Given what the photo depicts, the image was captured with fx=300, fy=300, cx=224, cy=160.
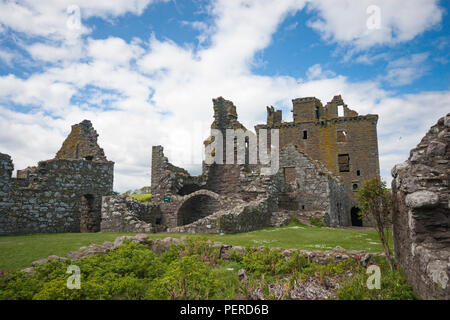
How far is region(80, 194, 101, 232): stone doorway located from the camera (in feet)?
54.9

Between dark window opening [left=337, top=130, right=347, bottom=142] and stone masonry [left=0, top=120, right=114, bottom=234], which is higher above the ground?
dark window opening [left=337, top=130, right=347, bottom=142]

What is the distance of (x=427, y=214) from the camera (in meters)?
5.29

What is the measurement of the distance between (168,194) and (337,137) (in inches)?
1278

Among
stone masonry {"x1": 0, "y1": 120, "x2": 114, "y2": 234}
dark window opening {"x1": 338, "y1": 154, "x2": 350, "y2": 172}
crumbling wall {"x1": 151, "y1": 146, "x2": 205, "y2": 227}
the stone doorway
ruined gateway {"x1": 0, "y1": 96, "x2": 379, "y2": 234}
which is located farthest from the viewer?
dark window opening {"x1": 338, "y1": 154, "x2": 350, "y2": 172}

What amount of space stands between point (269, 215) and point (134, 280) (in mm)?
12085

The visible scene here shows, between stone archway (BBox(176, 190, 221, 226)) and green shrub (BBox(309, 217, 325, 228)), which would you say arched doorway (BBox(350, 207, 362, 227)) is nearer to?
green shrub (BBox(309, 217, 325, 228))

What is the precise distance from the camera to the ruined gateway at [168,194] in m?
13.9

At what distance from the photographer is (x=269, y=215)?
17109mm

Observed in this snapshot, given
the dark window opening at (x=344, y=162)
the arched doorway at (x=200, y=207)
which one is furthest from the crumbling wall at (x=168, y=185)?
the dark window opening at (x=344, y=162)

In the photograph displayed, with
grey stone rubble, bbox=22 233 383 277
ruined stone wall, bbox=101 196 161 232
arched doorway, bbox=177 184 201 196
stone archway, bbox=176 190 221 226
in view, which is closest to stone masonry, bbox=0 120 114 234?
ruined stone wall, bbox=101 196 161 232

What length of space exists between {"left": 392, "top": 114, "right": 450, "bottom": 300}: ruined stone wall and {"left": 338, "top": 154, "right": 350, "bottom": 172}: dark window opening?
1476 inches

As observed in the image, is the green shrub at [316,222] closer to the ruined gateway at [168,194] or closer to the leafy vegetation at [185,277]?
the ruined gateway at [168,194]

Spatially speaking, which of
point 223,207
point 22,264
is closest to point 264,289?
point 22,264
